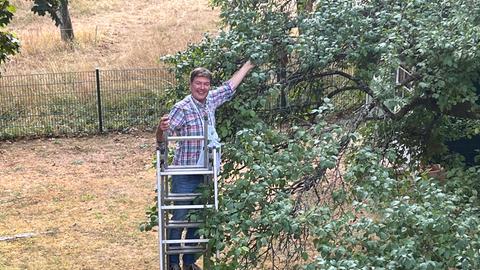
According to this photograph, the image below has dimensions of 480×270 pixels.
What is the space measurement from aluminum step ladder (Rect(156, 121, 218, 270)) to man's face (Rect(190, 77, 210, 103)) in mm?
305

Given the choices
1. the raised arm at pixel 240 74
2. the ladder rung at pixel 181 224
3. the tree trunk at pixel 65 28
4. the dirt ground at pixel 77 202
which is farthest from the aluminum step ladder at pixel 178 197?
the tree trunk at pixel 65 28

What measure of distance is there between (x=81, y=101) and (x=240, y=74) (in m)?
8.81

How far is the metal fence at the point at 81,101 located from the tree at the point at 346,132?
748 cm

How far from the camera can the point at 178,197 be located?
4320mm

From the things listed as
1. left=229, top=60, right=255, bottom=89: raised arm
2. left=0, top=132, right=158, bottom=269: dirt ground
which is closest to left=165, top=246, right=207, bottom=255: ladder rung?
left=229, top=60, right=255, bottom=89: raised arm

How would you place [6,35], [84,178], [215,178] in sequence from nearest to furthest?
1. [215,178]
2. [6,35]
3. [84,178]

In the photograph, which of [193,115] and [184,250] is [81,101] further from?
[184,250]

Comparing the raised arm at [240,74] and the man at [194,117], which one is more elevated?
the raised arm at [240,74]

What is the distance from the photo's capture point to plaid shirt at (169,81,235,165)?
14.3 ft

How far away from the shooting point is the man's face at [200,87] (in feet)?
14.1

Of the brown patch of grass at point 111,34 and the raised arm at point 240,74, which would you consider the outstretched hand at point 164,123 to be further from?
the brown patch of grass at point 111,34

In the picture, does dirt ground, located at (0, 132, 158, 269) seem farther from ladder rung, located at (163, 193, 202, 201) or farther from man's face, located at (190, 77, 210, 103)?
→ man's face, located at (190, 77, 210, 103)

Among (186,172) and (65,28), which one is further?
(65,28)

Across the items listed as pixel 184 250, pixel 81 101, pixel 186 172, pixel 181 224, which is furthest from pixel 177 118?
pixel 81 101
